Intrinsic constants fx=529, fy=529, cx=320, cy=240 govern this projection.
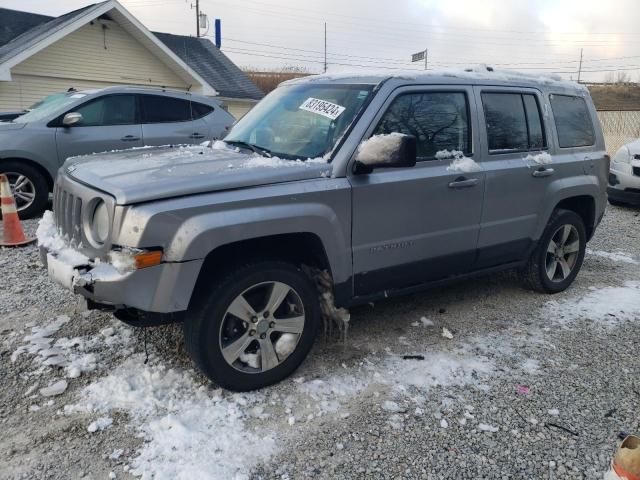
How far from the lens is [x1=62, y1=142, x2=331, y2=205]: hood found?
277 cm

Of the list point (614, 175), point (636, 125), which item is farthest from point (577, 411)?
point (636, 125)

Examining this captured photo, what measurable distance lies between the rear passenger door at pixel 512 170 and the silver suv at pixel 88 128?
13.1 feet

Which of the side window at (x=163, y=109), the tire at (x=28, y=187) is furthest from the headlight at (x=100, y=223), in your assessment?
the side window at (x=163, y=109)

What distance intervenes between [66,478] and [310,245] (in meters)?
1.75

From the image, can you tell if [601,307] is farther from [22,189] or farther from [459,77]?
[22,189]

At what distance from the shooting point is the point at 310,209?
3111 millimetres

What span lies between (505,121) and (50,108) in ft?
20.9

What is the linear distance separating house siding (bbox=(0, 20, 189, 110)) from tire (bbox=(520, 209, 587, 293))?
15250mm

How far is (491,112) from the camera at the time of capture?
416cm

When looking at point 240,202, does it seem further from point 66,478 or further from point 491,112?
point 491,112

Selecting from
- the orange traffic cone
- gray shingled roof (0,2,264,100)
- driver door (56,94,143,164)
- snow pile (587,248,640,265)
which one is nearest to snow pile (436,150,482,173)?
snow pile (587,248,640,265)

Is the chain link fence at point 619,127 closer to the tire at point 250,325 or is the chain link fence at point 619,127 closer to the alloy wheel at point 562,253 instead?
the alloy wheel at point 562,253

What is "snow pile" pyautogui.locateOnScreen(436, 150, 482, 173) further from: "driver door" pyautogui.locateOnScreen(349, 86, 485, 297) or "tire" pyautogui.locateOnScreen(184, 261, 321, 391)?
"tire" pyautogui.locateOnScreen(184, 261, 321, 391)

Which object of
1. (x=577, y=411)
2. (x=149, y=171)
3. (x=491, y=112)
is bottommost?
(x=577, y=411)
